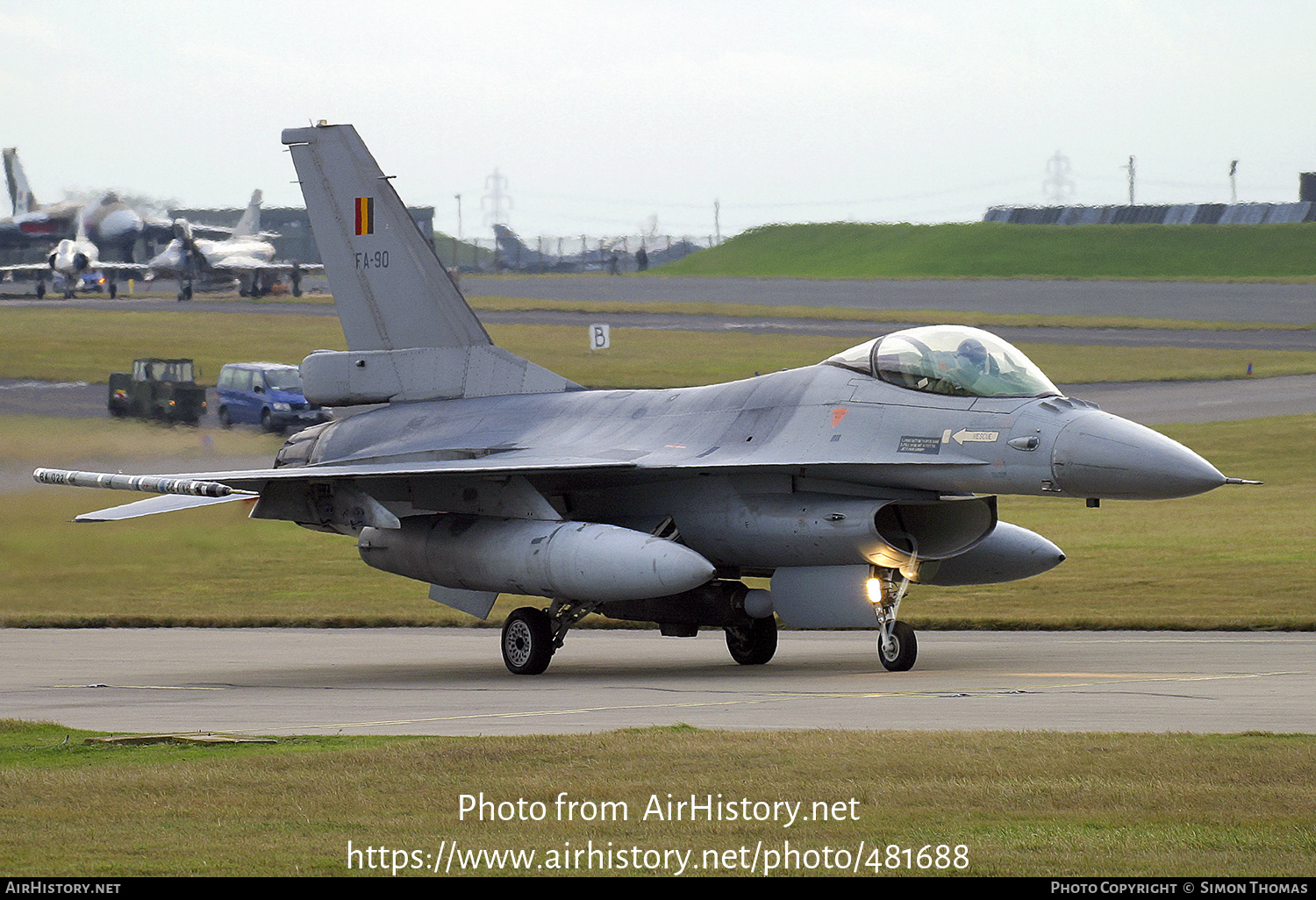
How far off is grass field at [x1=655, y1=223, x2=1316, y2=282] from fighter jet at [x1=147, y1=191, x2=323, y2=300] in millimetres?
25133

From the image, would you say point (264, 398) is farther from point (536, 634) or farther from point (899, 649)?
point (899, 649)

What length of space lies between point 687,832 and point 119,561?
15.9 m

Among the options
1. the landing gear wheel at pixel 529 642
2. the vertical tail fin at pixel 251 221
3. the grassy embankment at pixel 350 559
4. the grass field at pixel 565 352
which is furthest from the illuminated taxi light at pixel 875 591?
the vertical tail fin at pixel 251 221

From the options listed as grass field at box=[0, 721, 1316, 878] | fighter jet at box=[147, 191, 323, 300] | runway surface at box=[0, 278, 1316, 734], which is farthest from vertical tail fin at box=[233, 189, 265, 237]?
grass field at box=[0, 721, 1316, 878]

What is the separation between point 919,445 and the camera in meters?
14.7

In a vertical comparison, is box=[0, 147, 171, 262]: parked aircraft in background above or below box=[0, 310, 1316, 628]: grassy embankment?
above

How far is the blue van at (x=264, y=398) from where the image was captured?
3647 cm

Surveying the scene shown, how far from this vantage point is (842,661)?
16.8 metres

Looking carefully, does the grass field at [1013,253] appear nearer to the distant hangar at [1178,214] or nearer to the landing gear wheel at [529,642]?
the distant hangar at [1178,214]

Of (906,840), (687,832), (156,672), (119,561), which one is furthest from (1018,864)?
A: (119,561)

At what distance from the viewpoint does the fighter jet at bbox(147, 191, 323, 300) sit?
202 feet

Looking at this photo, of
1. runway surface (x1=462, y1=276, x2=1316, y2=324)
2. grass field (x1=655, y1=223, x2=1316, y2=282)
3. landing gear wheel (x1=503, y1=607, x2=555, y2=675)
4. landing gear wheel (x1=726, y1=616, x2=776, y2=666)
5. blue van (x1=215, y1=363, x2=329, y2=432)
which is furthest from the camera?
grass field (x1=655, y1=223, x2=1316, y2=282)

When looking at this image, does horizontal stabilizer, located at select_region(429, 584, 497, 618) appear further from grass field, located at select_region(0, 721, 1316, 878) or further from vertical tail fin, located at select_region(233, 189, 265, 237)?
vertical tail fin, located at select_region(233, 189, 265, 237)
